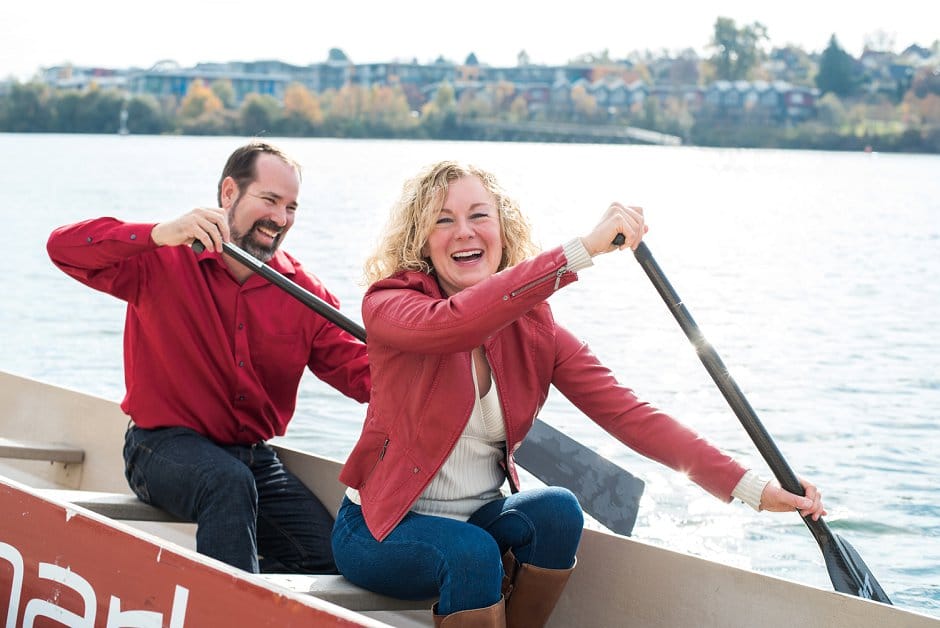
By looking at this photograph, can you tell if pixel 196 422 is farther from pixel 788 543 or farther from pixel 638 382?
pixel 638 382

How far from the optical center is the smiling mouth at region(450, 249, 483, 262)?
106 inches

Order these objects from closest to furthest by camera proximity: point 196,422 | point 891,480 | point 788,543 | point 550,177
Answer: point 196,422, point 788,543, point 891,480, point 550,177

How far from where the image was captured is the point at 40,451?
4414 millimetres

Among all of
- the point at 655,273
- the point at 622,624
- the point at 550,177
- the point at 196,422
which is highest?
the point at 655,273

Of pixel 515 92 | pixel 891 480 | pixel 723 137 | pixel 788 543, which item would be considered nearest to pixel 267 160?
pixel 788 543

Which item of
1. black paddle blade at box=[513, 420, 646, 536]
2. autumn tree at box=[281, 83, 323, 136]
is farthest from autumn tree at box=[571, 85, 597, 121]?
black paddle blade at box=[513, 420, 646, 536]

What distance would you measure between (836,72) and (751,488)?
73.7 m

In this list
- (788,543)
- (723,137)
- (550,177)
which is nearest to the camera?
(788,543)

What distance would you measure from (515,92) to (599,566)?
7463 cm

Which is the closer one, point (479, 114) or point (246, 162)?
point (246, 162)

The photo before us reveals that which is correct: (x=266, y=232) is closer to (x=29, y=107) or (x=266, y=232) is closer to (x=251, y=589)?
(x=251, y=589)

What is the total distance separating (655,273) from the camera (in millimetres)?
2787

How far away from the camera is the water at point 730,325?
6.75 meters

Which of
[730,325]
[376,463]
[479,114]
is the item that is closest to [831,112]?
[479,114]
